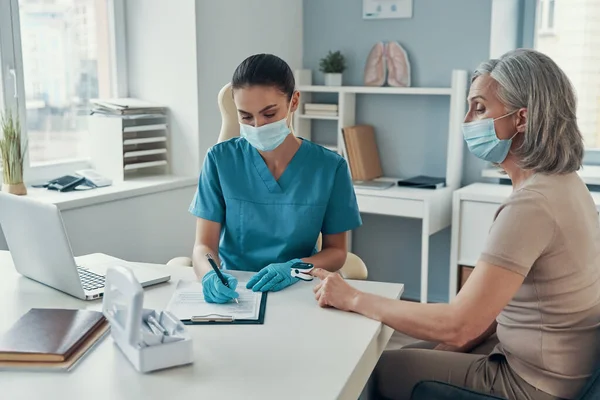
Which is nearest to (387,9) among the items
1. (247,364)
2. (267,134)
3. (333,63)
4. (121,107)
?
(333,63)

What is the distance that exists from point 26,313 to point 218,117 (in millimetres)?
Answer: 2100

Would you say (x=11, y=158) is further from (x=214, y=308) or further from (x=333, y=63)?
(x=333, y=63)

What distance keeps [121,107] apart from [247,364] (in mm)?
2184

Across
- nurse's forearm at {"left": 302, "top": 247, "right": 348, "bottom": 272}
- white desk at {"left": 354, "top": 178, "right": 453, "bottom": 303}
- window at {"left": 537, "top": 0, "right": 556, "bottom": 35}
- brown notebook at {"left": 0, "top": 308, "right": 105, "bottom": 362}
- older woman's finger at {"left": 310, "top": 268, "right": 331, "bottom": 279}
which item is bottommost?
white desk at {"left": 354, "top": 178, "right": 453, "bottom": 303}

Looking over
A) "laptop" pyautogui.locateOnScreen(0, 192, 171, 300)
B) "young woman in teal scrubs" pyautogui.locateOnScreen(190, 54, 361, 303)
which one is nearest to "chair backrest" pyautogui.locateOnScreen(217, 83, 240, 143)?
"young woman in teal scrubs" pyautogui.locateOnScreen(190, 54, 361, 303)

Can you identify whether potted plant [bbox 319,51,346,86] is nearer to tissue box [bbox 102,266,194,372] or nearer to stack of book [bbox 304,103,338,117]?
stack of book [bbox 304,103,338,117]

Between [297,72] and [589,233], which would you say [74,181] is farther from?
[589,233]

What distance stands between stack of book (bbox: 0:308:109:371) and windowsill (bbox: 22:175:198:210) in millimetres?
1360

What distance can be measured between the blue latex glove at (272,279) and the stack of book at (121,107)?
176cm

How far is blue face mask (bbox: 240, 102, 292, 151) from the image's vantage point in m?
1.98

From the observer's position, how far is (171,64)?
3422 millimetres

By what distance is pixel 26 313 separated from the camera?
5.02 feet

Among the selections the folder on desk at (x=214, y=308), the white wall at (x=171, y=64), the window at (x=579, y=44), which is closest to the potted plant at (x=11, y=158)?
the white wall at (x=171, y=64)

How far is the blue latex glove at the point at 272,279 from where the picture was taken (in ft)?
5.64
